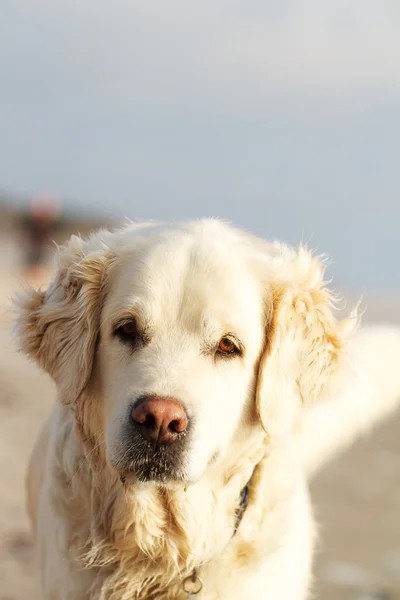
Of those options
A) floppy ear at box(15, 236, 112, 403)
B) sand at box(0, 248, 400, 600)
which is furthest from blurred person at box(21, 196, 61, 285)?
floppy ear at box(15, 236, 112, 403)

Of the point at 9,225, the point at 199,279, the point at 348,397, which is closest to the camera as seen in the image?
the point at 199,279

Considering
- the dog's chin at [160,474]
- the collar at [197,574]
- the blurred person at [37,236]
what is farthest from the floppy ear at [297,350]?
the blurred person at [37,236]

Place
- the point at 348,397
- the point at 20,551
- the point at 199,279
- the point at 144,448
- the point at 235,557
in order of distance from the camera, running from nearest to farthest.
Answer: the point at 144,448, the point at 199,279, the point at 235,557, the point at 348,397, the point at 20,551

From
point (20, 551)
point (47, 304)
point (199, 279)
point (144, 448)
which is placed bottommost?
point (20, 551)

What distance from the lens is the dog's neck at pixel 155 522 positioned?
3715mm

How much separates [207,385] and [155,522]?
0.77 metres

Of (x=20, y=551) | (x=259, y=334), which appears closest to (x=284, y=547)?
(x=259, y=334)

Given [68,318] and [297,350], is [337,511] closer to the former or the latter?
[297,350]

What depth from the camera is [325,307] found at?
3852 millimetres

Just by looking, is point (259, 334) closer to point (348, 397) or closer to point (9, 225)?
point (348, 397)

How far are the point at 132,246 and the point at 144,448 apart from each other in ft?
3.10

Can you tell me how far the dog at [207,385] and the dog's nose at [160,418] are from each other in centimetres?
20

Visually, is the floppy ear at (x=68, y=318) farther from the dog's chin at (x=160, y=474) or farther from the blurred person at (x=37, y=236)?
the blurred person at (x=37, y=236)

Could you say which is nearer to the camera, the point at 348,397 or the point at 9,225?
the point at 348,397
